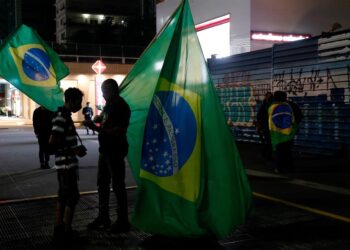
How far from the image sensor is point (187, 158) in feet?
15.7

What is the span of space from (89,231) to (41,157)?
564 cm

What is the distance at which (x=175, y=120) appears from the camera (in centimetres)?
490

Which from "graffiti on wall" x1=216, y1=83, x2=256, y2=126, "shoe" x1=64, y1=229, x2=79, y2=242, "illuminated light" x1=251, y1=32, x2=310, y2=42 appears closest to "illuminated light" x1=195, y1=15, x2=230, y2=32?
"illuminated light" x1=251, y1=32, x2=310, y2=42

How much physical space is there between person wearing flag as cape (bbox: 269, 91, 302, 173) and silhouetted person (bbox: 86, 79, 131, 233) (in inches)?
194

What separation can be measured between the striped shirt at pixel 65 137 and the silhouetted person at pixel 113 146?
23cm

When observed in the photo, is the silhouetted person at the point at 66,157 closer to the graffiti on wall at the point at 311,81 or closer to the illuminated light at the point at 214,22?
the graffiti on wall at the point at 311,81

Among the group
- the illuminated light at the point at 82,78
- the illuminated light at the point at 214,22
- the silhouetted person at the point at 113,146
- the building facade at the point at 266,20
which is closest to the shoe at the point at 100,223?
the silhouetted person at the point at 113,146

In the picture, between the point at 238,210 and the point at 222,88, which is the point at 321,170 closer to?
the point at 238,210

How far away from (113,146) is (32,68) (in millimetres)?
2247

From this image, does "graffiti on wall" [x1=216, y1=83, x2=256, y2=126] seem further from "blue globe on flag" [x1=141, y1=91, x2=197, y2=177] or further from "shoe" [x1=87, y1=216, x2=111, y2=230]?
"blue globe on flag" [x1=141, y1=91, x2=197, y2=177]

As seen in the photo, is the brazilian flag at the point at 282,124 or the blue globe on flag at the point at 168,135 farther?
the brazilian flag at the point at 282,124

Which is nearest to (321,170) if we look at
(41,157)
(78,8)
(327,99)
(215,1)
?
(327,99)

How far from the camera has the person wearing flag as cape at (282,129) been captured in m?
9.57

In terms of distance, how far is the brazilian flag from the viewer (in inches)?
376
